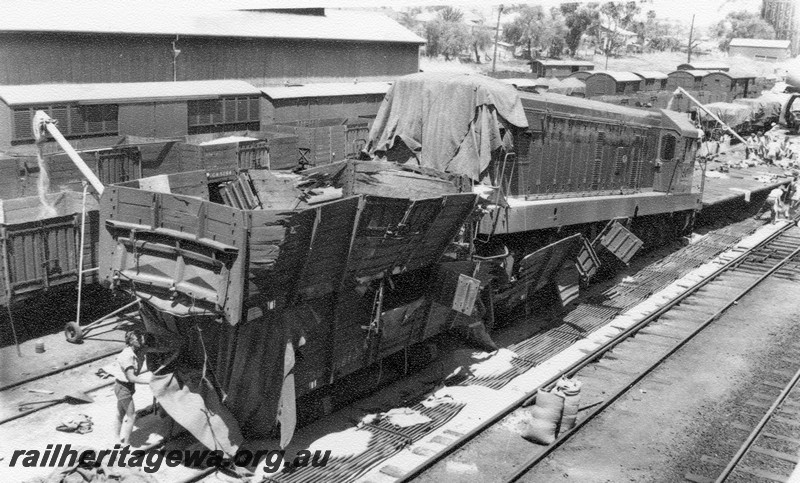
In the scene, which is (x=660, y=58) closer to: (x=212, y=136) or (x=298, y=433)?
(x=212, y=136)

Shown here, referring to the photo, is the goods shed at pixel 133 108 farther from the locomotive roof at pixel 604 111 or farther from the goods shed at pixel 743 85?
the goods shed at pixel 743 85

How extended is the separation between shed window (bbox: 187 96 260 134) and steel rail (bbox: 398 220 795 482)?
15.6 metres

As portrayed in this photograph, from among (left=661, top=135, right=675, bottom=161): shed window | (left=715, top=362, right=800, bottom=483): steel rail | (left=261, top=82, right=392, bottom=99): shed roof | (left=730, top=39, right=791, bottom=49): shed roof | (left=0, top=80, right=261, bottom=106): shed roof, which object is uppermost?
(left=730, top=39, right=791, bottom=49): shed roof

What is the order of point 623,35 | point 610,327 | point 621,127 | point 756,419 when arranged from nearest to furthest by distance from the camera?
point 756,419, point 610,327, point 621,127, point 623,35

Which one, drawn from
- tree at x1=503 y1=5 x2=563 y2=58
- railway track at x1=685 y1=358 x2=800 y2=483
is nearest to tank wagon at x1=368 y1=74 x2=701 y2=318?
railway track at x1=685 y1=358 x2=800 y2=483

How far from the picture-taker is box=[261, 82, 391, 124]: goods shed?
26594mm

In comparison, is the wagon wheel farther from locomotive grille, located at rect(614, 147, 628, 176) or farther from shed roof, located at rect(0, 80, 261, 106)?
locomotive grille, located at rect(614, 147, 628, 176)

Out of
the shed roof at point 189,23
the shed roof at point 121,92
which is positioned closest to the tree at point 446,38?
the shed roof at point 189,23

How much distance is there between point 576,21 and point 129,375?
210 feet

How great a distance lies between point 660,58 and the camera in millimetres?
78000

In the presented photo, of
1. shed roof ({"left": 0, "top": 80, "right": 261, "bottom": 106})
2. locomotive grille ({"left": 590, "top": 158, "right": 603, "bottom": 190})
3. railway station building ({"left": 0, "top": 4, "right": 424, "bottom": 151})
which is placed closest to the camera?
locomotive grille ({"left": 590, "top": 158, "right": 603, "bottom": 190})

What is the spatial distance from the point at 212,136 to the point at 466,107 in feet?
37.3

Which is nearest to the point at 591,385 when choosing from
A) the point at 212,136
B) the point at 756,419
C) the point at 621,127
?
the point at 756,419

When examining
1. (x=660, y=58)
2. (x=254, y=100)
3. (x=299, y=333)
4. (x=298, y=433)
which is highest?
(x=660, y=58)
